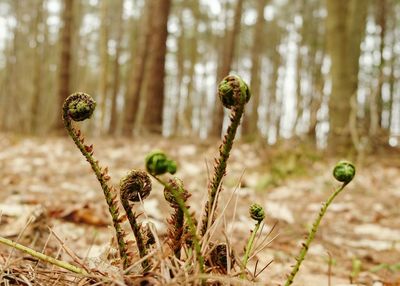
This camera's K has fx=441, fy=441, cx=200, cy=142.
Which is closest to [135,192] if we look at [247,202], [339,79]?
[247,202]

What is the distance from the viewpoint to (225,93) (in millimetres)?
827

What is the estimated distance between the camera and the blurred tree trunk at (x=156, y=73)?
681 cm

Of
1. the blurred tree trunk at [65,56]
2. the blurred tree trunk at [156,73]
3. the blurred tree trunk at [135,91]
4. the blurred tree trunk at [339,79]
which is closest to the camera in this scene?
the blurred tree trunk at [339,79]

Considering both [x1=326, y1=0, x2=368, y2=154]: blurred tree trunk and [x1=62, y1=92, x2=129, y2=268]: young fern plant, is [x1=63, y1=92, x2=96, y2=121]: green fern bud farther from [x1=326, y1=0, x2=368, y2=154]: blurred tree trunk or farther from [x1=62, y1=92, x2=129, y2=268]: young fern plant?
[x1=326, y1=0, x2=368, y2=154]: blurred tree trunk

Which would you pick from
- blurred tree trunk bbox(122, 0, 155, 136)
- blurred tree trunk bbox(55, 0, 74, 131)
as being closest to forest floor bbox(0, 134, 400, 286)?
blurred tree trunk bbox(122, 0, 155, 136)

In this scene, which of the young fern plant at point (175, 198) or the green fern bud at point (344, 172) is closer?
the young fern plant at point (175, 198)

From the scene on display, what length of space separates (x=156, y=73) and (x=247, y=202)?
372 centimetres

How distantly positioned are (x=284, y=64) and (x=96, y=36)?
44.8ft

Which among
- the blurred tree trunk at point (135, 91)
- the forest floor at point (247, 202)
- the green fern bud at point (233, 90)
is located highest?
the blurred tree trunk at point (135, 91)

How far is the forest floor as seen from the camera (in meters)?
1.84

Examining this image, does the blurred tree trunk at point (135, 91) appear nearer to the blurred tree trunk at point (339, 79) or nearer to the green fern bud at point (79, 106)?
the blurred tree trunk at point (339, 79)

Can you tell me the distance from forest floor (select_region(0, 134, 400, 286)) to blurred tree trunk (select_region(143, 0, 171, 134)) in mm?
573

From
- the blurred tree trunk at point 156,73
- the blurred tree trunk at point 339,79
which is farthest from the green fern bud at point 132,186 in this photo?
the blurred tree trunk at point 156,73

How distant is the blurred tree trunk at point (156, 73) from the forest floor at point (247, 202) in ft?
1.88
